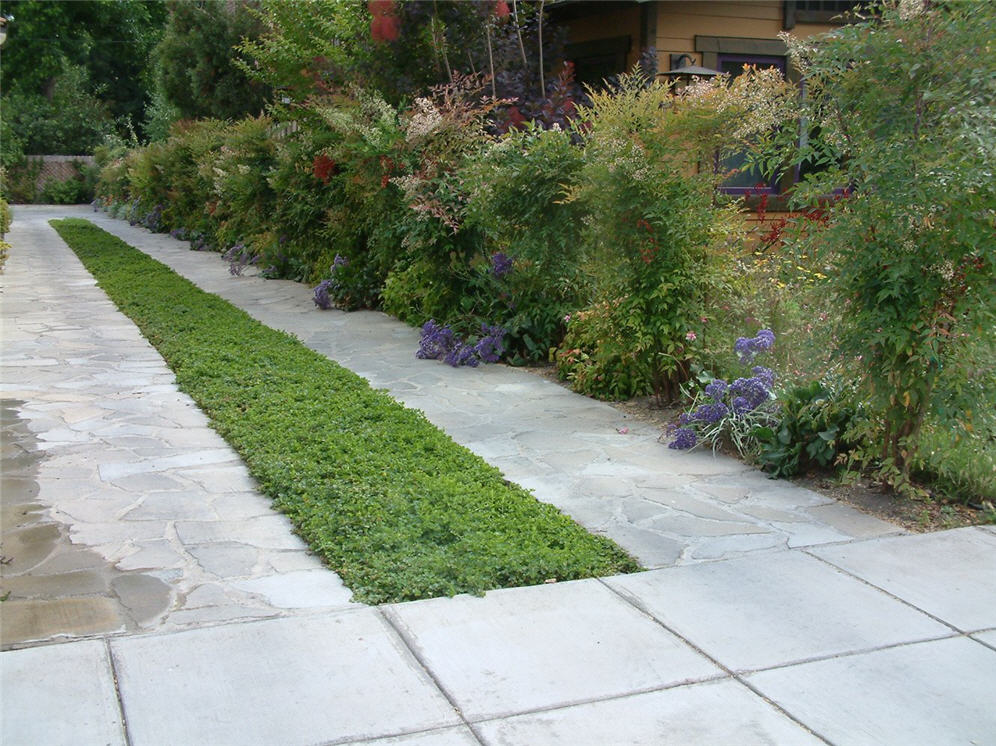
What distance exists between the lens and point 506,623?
3.39 m

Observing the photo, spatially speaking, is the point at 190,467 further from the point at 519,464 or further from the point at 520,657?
the point at 520,657

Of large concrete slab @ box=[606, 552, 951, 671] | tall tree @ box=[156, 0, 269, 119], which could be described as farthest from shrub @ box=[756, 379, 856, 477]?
tall tree @ box=[156, 0, 269, 119]

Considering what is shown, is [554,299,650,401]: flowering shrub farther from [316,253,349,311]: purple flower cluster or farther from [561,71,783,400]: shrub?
[316,253,349,311]: purple flower cluster

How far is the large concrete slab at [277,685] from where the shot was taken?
8.93ft

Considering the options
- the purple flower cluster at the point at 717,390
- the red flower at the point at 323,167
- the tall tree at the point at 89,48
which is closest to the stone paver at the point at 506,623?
the purple flower cluster at the point at 717,390

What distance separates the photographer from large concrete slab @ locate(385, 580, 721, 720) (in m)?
2.96

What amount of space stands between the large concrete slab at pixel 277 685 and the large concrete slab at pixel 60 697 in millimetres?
58

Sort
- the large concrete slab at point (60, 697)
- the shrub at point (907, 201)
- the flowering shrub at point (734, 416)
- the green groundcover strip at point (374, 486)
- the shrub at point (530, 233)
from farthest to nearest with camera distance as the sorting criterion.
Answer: the shrub at point (530, 233), the flowering shrub at point (734, 416), the shrub at point (907, 201), the green groundcover strip at point (374, 486), the large concrete slab at point (60, 697)

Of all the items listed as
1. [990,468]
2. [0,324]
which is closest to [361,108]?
[0,324]

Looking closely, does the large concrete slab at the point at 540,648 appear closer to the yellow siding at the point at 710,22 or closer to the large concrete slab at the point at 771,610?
the large concrete slab at the point at 771,610

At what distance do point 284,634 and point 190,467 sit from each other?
2091 mm

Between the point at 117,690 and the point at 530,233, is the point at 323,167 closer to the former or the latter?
the point at 530,233

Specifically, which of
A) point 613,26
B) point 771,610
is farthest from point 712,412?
point 613,26

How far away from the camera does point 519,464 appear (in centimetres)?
524
